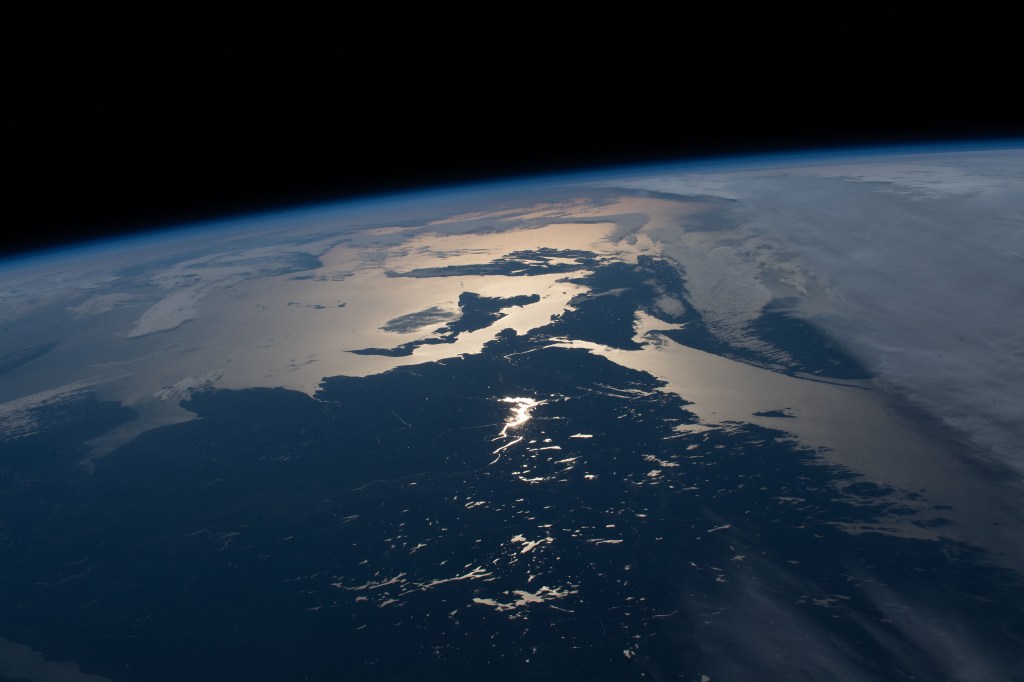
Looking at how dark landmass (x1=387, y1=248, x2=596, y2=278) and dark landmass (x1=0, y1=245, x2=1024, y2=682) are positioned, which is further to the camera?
dark landmass (x1=387, y1=248, x2=596, y2=278)

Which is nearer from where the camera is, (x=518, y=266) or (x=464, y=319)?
(x=464, y=319)

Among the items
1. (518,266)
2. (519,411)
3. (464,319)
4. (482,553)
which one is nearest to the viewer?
(482,553)

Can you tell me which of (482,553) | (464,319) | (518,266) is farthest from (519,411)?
(518,266)

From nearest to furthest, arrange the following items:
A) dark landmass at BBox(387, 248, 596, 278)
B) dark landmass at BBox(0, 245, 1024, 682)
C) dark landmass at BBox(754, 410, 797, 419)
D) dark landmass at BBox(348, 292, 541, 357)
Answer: dark landmass at BBox(0, 245, 1024, 682) < dark landmass at BBox(754, 410, 797, 419) < dark landmass at BBox(348, 292, 541, 357) < dark landmass at BBox(387, 248, 596, 278)

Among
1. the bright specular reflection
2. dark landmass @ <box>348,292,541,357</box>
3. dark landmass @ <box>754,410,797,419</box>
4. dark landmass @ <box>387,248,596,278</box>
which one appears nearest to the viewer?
dark landmass @ <box>754,410,797,419</box>

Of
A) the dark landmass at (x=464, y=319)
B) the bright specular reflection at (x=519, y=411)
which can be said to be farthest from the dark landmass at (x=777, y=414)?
the dark landmass at (x=464, y=319)

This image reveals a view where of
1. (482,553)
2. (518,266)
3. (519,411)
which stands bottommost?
(482,553)

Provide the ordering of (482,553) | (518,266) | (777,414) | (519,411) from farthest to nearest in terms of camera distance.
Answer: (518,266), (519,411), (777,414), (482,553)

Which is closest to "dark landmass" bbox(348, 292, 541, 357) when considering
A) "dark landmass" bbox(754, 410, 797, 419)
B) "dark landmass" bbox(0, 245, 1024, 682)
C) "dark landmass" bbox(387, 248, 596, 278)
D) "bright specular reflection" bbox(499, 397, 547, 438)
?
"dark landmass" bbox(387, 248, 596, 278)

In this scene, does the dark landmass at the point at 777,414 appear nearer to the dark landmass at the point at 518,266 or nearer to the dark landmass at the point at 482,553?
the dark landmass at the point at 482,553

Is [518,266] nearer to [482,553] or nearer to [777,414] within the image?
[777,414]

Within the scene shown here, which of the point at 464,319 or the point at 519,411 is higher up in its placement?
the point at 464,319

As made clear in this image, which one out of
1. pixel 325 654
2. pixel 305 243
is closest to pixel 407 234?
pixel 305 243

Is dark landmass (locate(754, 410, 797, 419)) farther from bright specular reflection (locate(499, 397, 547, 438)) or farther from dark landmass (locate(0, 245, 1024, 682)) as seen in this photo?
bright specular reflection (locate(499, 397, 547, 438))
